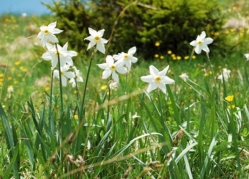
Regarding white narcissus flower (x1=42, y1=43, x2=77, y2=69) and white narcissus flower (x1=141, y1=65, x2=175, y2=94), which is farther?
white narcissus flower (x1=42, y1=43, x2=77, y2=69)

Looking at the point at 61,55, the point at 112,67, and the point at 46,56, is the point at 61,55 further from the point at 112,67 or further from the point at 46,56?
the point at 112,67

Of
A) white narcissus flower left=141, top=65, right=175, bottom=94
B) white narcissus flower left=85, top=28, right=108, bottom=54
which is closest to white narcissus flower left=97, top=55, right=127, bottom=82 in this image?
white narcissus flower left=85, top=28, right=108, bottom=54

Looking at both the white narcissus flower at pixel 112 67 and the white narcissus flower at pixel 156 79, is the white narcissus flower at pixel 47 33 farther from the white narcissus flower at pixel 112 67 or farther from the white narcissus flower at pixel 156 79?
the white narcissus flower at pixel 156 79

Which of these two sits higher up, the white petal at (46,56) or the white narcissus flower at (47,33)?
the white narcissus flower at (47,33)

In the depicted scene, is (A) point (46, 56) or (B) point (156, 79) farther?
(A) point (46, 56)

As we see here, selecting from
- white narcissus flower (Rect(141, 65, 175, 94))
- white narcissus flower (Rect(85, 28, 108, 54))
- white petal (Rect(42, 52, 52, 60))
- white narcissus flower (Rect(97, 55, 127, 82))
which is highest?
white narcissus flower (Rect(85, 28, 108, 54))

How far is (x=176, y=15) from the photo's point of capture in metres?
8.16

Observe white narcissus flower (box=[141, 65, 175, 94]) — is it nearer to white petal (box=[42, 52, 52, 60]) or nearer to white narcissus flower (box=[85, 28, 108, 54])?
white narcissus flower (box=[85, 28, 108, 54])

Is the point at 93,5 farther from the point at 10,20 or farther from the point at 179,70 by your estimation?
the point at 10,20

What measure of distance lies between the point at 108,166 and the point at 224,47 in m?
6.34

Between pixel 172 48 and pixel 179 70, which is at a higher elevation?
pixel 172 48

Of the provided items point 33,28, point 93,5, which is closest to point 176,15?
point 93,5

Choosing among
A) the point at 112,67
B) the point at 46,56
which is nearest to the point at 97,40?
the point at 112,67

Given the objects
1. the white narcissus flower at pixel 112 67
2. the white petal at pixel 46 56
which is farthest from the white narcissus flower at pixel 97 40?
the white petal at pixel 46 56
